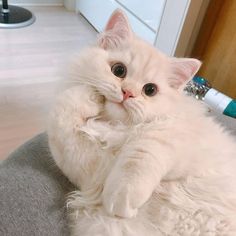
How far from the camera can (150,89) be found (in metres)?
0.68

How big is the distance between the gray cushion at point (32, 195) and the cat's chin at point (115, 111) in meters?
0.21

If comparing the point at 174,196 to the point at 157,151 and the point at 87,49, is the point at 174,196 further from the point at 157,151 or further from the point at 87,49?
the point at 87,49

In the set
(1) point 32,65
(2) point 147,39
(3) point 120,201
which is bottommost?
(1) point 32,65

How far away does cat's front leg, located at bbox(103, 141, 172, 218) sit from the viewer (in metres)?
0.55

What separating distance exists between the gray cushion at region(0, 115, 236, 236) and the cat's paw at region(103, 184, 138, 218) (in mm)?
163

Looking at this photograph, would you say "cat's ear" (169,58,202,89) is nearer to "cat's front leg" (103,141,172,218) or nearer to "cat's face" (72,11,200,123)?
"cat's face" (72,11,200,123)

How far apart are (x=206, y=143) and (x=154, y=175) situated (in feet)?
0.62

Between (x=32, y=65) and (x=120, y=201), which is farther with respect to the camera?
(x=32, y=65)

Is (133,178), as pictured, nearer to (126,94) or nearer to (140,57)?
(126,94)

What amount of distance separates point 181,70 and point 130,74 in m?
0.14

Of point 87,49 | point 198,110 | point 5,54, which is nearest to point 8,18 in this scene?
point 5,54

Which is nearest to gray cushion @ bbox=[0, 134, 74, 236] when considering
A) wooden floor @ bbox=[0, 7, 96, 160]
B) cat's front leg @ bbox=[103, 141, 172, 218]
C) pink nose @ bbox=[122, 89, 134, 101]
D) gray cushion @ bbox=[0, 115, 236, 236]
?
gray cushion @ bbox=[0, 115, 236, 236]

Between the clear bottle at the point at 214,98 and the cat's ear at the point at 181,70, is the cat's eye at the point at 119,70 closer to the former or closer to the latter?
the cat's ear at the point at 181,70

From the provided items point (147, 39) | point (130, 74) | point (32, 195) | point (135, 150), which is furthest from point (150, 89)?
point (147, 39)
